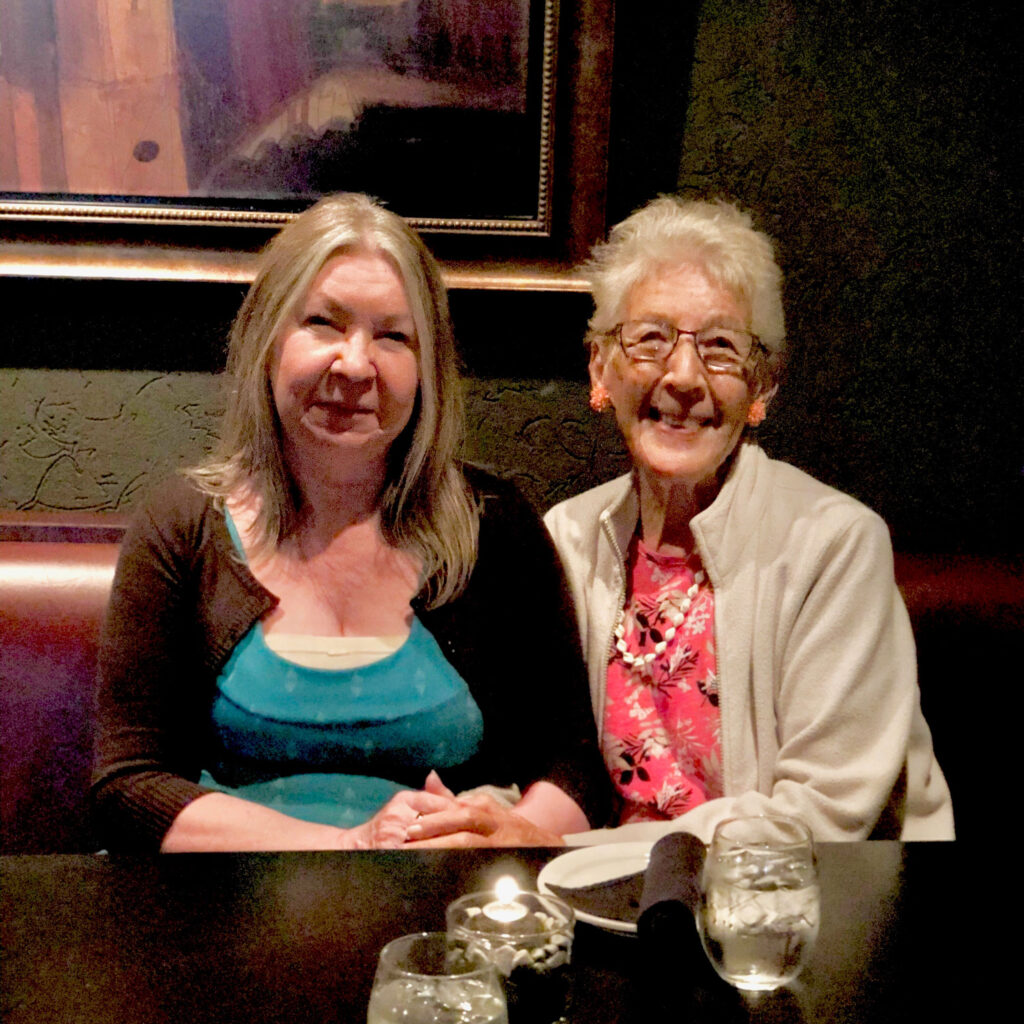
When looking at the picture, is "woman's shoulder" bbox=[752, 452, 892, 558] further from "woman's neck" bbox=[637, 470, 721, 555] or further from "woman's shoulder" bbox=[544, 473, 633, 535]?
"woman's shoulder" bbox=[544, 473, 633, 535]

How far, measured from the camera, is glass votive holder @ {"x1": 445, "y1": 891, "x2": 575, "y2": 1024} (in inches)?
32.0

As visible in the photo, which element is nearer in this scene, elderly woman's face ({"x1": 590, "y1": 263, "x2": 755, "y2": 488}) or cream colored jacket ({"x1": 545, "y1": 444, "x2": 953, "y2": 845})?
cream colored jacket ({"x1": 545, "y1": 444, "x2": 953, "y2": 845})

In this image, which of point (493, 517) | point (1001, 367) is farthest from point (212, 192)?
point (1001, 367)

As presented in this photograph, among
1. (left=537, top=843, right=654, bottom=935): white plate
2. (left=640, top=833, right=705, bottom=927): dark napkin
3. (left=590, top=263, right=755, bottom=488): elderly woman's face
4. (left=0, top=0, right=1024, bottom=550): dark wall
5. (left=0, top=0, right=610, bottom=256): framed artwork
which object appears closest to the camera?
(left=640, top=833, right=705, bottom=927): dark napkin

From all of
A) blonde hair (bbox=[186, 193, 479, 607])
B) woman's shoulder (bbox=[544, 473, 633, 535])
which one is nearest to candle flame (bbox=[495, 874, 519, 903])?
blonde hair (bbox=[186, 193, 479, 607])

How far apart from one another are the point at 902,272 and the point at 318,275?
4.23ft

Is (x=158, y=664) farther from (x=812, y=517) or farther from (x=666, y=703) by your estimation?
(x=812, y=517)

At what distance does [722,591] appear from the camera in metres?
1.72

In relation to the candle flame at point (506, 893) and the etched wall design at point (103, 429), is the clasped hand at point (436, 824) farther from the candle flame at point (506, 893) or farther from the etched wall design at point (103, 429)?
the etched wall design at point (103, 429)

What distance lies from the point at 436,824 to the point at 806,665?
60 cm

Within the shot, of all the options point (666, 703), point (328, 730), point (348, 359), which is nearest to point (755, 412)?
point (666, 703)

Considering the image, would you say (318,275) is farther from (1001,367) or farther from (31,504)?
(1001,367)

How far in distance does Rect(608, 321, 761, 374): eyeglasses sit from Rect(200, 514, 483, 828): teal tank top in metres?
0.60

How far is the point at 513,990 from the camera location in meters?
0.82
